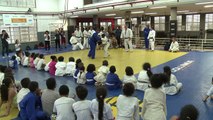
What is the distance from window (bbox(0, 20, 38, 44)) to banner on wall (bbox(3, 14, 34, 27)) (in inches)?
19.4

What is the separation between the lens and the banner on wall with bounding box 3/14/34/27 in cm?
1546

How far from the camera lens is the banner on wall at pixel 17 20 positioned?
15.5m

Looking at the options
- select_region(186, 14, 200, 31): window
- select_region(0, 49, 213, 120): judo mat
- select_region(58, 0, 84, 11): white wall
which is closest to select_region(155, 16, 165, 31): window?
select_region(186, 14, 200, 31): window

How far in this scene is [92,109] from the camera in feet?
10.6

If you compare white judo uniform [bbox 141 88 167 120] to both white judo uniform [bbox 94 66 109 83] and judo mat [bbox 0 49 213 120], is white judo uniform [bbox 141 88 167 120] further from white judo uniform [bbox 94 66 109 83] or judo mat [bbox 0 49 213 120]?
white judo uniform [bbox 94 66 109 83]

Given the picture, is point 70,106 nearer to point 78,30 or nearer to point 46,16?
point 78,30

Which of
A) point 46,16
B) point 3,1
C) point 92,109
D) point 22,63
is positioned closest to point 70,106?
point 92,109

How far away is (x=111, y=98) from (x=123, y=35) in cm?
833

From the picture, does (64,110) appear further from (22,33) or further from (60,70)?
(22,33)

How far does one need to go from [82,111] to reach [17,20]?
49.0 ft

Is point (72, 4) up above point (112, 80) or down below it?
above

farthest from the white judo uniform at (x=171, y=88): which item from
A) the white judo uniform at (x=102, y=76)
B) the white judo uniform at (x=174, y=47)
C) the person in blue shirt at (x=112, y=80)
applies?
the white judo uniform at (x=174, y=47)

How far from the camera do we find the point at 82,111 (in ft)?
10.6

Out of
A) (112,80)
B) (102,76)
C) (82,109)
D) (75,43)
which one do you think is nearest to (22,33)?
(75,43)
